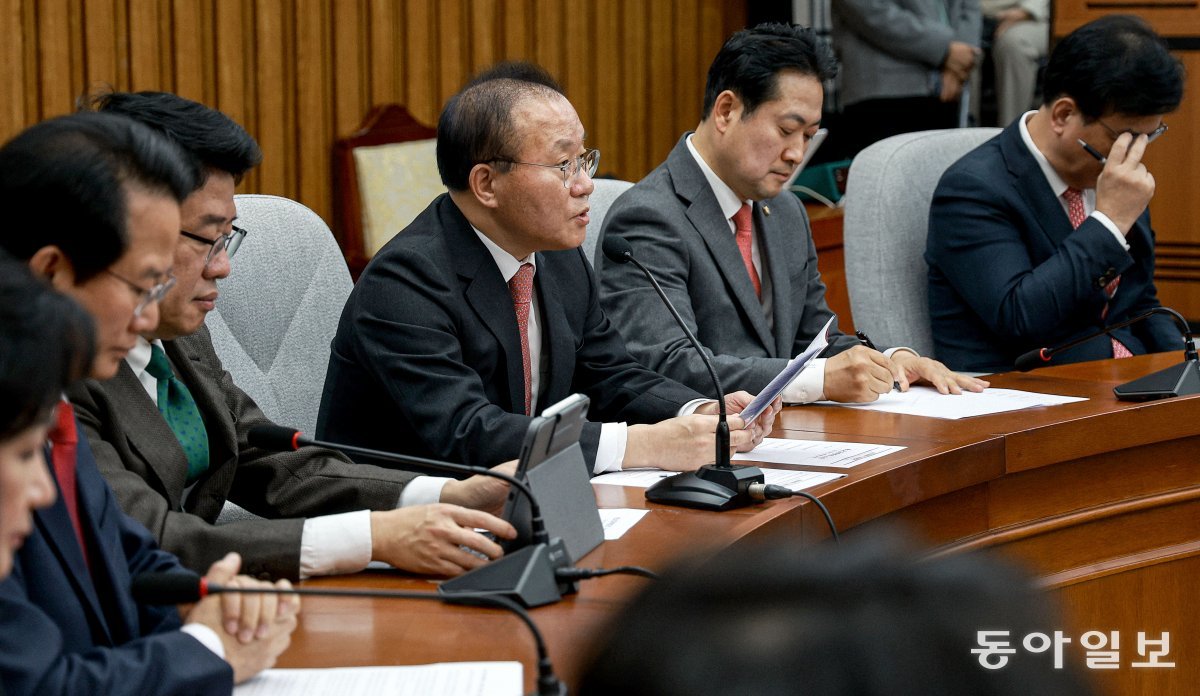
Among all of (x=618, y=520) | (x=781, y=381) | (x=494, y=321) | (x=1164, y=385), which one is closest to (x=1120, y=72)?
(x=1164, y=385)

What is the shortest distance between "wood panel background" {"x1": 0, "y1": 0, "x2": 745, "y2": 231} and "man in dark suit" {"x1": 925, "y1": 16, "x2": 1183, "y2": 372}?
217 cm

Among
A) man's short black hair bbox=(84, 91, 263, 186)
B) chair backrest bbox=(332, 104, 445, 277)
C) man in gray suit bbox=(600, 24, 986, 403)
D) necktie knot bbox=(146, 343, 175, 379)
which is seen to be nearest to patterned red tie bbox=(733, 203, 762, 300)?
man in gray suit bbox=(600, 24, 986, 403)

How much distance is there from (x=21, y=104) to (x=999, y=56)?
3848 mm

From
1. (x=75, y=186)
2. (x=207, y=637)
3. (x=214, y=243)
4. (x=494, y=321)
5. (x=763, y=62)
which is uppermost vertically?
(x=763, y=62)

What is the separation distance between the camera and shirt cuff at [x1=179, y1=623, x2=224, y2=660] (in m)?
1.30

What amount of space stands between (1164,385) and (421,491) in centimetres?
145

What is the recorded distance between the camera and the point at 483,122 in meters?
2.34

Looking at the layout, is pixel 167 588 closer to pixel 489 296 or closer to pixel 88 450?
pixel 88 450

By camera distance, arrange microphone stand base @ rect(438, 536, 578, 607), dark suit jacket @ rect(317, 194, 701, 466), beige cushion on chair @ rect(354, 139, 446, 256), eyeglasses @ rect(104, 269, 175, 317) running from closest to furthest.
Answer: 1. eyeglasses @ rect(104, 269, 175, 317)
2. microphone stand base @ rect(438, 536, 578, 607)
3. dark suit jacket @ rect(317, 194, 701, 466)
4. beige cushion on chair @ rect(354, 139, 446, 256)

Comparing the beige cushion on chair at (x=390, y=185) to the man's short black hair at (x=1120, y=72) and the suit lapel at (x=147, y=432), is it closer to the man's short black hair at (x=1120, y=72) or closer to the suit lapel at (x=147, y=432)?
the man's short black hair at (x=1120, y=72)

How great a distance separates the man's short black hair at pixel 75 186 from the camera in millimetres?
1338

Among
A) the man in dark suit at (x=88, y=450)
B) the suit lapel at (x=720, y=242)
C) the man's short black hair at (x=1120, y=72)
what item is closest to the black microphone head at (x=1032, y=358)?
the suit lapel at (x=720, y=242)

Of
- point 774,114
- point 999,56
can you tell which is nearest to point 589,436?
point 774,114

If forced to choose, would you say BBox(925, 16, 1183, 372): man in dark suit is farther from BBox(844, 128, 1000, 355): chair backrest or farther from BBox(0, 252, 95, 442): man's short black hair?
BBox(0, 252, 95, 442): man's short black hair
